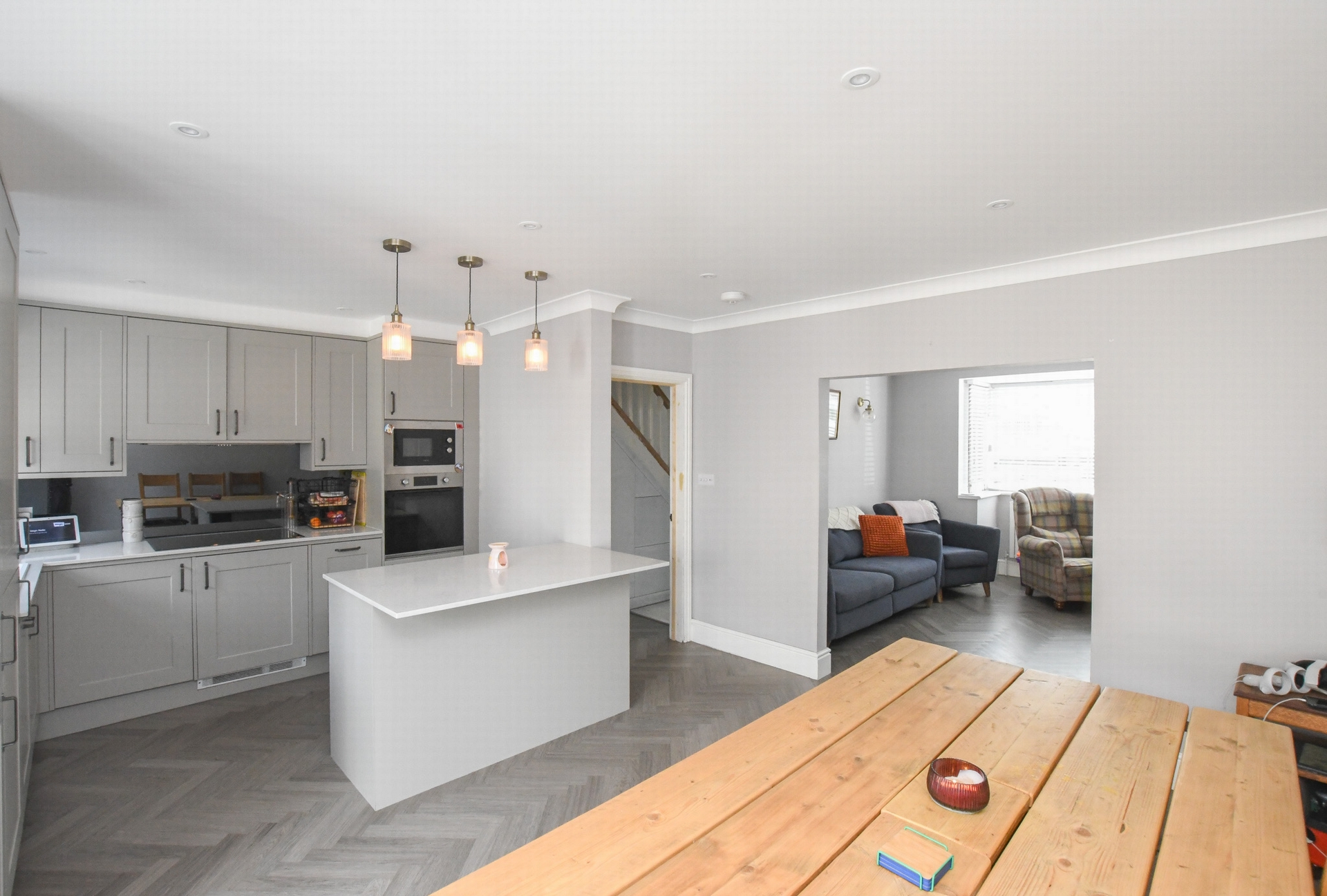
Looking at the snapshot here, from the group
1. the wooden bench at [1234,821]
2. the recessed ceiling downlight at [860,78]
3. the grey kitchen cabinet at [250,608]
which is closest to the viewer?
the wooden bench at [1234,821]

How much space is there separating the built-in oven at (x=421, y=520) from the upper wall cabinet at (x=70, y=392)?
1.53m

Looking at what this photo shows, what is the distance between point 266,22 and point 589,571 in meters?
2.41

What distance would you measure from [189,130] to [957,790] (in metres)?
2.57

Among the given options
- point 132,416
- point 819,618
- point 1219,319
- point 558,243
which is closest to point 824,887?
point 558,243

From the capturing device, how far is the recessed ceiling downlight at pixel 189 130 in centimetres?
182

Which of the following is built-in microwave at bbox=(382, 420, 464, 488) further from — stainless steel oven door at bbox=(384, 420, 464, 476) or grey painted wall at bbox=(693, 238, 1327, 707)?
grey painted wall at bbox=(693, 238, 1327, 707)

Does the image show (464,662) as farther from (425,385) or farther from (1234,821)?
(1234,821)

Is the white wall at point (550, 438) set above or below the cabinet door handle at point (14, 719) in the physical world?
above

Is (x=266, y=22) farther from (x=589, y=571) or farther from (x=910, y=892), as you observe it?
(x=589, y=571)

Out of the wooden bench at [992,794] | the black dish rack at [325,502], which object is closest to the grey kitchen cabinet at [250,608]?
the black dish rack at [325,502]

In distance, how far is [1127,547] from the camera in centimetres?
293

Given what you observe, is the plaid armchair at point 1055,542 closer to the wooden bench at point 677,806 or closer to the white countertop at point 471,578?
the white countertop at point 471,578

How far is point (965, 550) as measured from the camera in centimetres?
615

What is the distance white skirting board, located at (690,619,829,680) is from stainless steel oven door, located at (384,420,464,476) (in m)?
2.22
